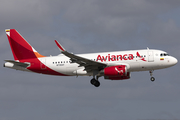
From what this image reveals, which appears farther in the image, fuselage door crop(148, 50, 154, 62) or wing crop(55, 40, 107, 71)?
fuselage door crop(148, 50, 154, 62)

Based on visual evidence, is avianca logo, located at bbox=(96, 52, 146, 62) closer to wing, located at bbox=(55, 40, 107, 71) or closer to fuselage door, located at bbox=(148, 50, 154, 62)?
fuselage door, located at bbox=(148, 50, 154, 62)

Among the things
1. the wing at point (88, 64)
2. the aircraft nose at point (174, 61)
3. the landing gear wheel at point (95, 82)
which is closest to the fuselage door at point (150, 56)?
the aircraft nose at point (174, 61)

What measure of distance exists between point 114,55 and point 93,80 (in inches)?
234

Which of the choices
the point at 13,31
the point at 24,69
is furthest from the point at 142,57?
the point at 13,31

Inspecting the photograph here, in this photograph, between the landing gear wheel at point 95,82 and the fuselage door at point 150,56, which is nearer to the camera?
the fuselage door at point 150,56

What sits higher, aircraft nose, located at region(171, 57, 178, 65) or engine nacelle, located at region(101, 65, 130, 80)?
aircraft nose, located at region(171, 57, 178, 65)

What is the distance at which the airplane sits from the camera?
54.3 meters

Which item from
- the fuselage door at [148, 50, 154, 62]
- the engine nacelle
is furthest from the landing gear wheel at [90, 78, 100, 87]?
the fuselage door at [148, 50, 154, 62]

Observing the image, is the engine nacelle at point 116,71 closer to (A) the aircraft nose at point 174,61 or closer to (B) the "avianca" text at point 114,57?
(B) the "avianca" text at point 114,57

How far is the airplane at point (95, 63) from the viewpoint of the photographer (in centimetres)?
5428

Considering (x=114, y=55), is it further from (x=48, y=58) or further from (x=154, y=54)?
(x=48, y=58)

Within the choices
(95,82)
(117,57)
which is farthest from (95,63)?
(95,82)

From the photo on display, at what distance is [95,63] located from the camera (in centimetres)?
5397

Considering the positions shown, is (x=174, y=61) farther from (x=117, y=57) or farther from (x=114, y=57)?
(x=114, y=57)
